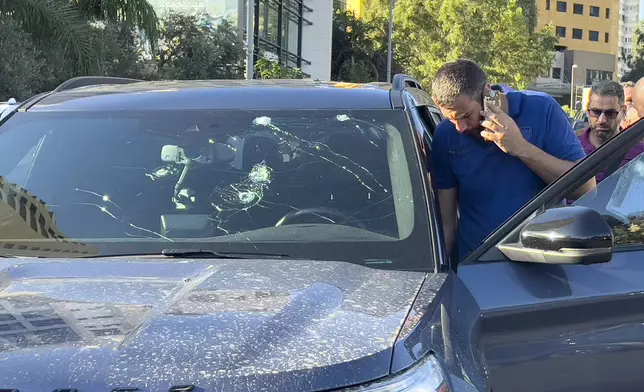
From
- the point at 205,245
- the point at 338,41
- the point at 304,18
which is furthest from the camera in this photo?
the point at 338,41

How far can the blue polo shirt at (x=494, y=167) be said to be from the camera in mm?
3072

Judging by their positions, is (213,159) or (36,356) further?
(213,159)

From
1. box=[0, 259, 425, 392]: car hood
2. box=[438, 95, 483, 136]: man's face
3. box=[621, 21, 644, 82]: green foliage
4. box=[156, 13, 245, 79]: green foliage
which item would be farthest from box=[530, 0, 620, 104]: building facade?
box=[0, 259, 425, 392]: car hood

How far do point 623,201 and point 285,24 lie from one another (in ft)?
115

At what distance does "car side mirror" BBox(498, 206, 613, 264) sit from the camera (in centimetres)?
210

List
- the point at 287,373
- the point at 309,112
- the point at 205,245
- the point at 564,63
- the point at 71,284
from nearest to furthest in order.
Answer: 1. the point at 287,373
2. the point at 71,284
3. the point at 205,245
4. the point at 309,112
5. the point at 564,63

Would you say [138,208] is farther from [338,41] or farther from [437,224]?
[338,41]

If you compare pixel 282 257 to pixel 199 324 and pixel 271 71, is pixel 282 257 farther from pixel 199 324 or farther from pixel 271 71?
pixel 271 71

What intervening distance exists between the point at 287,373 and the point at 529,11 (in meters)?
53.7

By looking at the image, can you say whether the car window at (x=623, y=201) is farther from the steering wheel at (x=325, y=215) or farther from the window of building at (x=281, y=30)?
the window of building at (x=281, y=30)

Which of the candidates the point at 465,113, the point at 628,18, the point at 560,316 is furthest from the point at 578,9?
the point at 560,316

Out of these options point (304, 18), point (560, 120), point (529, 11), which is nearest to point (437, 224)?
point (560, 120)

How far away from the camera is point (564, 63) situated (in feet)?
278

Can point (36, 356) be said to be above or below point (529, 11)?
below
